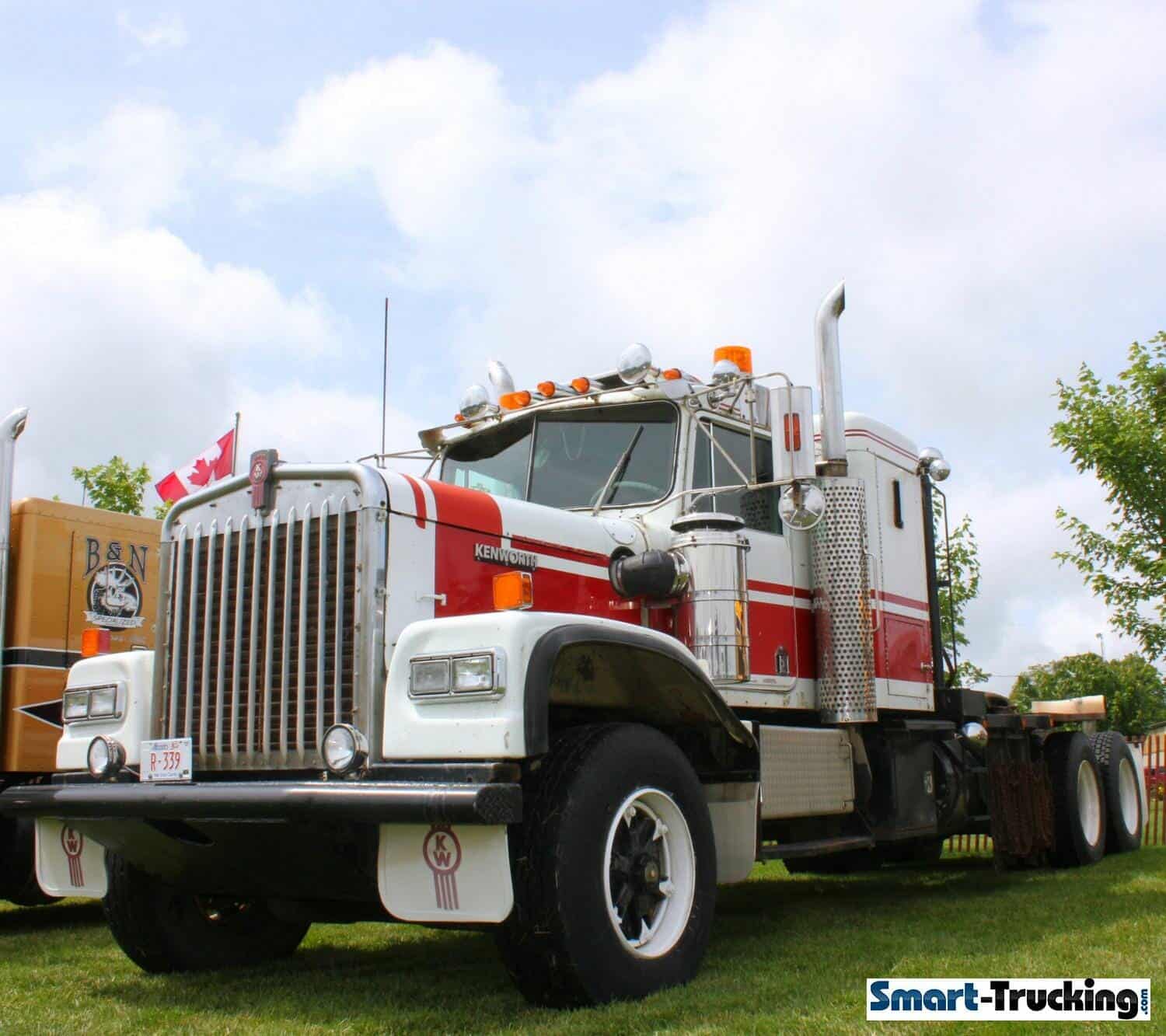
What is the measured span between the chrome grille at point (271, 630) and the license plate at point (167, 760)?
0.19m

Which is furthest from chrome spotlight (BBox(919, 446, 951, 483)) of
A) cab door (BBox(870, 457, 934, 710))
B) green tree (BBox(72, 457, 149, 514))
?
green tree (BBox(72, 457, 149, 514))

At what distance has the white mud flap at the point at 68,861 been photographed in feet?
18.3

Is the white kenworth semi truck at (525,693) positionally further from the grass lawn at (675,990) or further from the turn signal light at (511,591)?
the grass lawn at (675,990)

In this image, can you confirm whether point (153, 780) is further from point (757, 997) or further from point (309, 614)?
point (757, 997)

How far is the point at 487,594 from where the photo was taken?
5.52m

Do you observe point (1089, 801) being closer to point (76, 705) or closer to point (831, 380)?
point (831, 380)

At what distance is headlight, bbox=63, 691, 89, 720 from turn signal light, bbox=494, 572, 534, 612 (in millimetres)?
2220

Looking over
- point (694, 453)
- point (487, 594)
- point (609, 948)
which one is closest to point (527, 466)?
point (694, 453)

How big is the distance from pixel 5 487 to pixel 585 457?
377 centimetres

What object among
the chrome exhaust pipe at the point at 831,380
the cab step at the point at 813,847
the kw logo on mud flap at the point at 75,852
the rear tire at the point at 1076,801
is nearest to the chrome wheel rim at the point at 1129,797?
the rear tire at the point at 1076,801

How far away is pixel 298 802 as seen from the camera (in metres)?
4.37

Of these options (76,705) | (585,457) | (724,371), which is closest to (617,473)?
(585,457)

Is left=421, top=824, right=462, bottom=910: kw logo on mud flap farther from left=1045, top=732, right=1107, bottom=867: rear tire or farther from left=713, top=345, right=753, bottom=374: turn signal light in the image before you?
left=1045, top=732, right=1107, bottom=867: rear tire

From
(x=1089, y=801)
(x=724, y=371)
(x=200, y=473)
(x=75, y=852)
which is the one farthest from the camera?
(x=1089, y=801)
